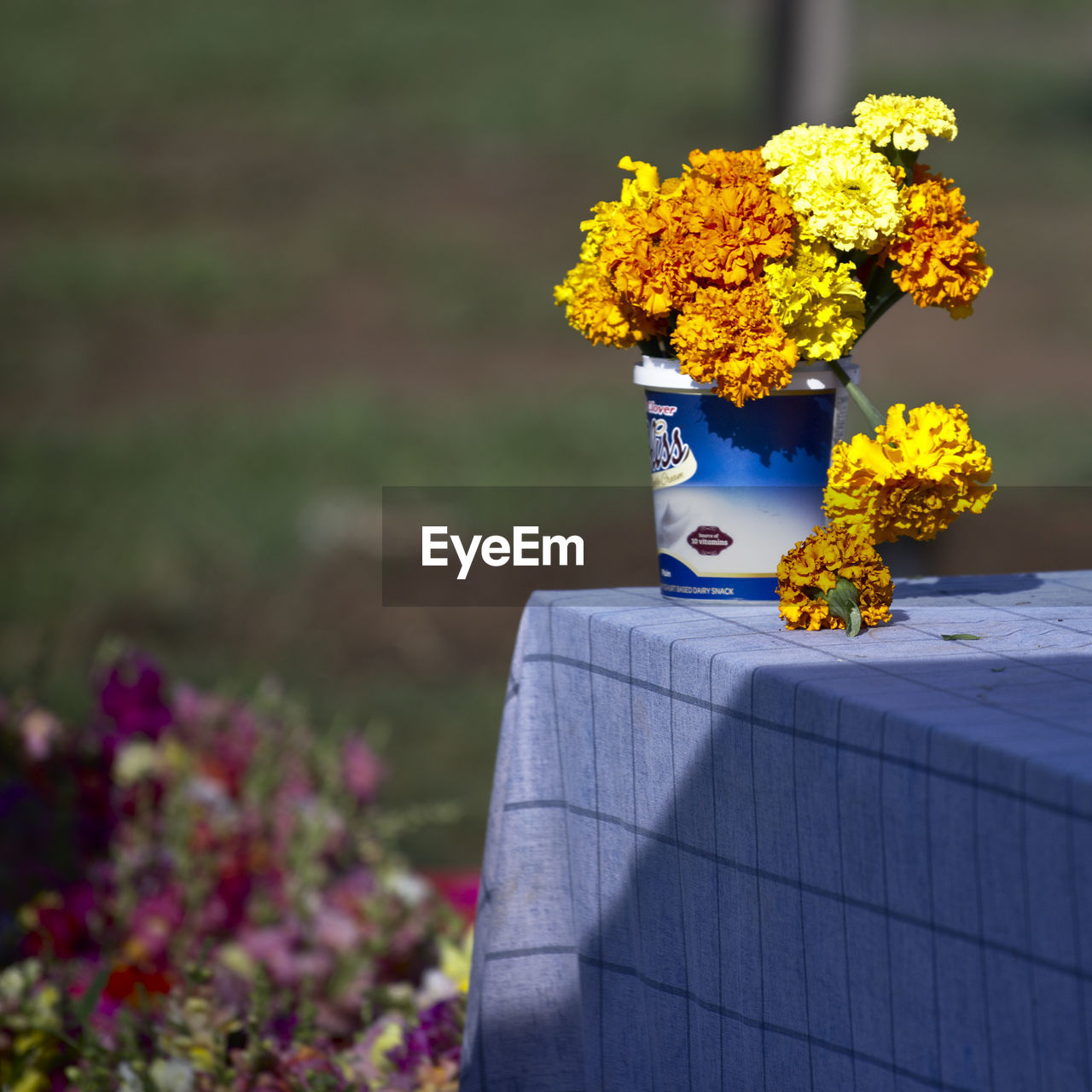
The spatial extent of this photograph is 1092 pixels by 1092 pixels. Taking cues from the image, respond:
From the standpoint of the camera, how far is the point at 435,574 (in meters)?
6.81

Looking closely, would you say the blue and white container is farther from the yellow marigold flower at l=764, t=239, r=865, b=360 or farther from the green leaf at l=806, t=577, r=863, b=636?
the green leaf at l=806, t=577, r=863, b=636

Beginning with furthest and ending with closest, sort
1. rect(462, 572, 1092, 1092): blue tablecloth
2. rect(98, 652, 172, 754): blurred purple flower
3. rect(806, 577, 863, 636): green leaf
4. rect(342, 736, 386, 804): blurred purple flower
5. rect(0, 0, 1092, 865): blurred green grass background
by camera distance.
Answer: rect(0, 0, 1092, 865): blurred green grass background < rect(342, 736, 386, 804): blurred purple flower < rect(98, 652, 172, 754): blurred purple flower < rect(806, 577, 863, 636): green leaf < rect(462, 572, 1092, 1092): blue tablecloth

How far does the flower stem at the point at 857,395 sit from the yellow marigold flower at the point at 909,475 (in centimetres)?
6

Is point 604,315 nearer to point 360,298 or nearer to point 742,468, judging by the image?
point 742,468

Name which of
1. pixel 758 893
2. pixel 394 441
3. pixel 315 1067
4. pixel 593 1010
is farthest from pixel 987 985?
pixel 394 441

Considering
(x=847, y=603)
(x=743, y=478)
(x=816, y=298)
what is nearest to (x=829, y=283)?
(x=816, y=298)

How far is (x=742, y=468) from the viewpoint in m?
1.75

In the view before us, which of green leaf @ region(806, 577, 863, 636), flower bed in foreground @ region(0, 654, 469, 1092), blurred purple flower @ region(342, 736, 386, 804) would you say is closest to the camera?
green leaf @ region(806, 577, 863, 636)

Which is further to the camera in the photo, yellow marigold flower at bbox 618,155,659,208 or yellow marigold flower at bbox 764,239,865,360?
yellow marigold flower at bbox 618,155,659,208

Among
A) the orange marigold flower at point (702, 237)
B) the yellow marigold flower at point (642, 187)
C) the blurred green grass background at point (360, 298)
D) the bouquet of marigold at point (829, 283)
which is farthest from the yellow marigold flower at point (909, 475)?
the blurred green grass background at point (360, 298)

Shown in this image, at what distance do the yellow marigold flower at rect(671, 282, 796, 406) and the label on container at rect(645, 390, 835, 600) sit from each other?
72 mm

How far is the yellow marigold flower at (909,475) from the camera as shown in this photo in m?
1.61

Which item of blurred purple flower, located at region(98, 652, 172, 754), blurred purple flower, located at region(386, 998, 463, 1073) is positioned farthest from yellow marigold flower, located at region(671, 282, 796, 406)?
blurred purple flower, located at region(98, 652, 172, 754)

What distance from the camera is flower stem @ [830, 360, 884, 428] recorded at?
1688 millimetres
